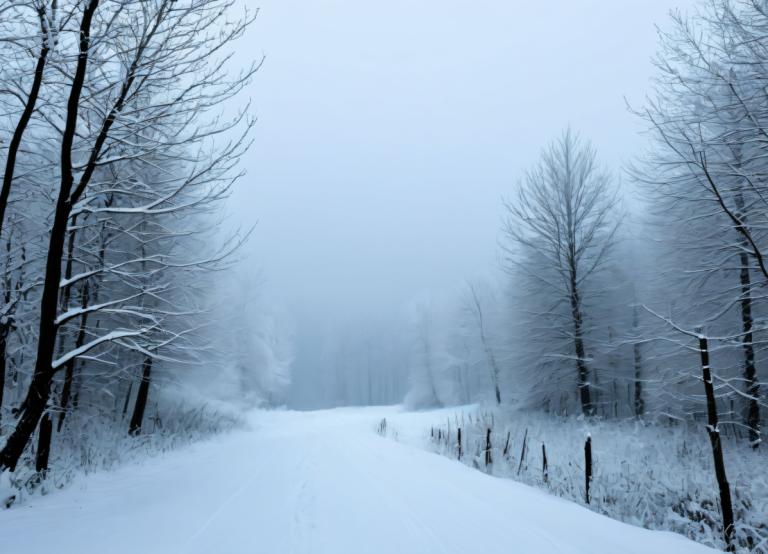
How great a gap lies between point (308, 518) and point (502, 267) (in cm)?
1437

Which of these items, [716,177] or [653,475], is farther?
[716,177]

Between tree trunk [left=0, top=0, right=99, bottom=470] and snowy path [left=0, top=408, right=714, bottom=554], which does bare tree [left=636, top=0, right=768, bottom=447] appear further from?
tree trunk [left=0, top=0, right=99, bottom=470]

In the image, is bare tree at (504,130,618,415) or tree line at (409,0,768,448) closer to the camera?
tree line at (409,0,768,448)

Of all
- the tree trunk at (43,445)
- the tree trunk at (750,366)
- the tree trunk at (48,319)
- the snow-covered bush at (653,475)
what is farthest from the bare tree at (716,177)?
the tree trunk at (43,445)

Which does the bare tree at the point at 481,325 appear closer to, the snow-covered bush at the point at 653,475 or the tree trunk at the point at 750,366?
the snow-covered bush at the point at 653,475

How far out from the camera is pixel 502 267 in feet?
57.9

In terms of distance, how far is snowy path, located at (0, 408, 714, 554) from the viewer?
13.4 ft

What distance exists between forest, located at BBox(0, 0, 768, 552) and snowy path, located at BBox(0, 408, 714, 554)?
467mm

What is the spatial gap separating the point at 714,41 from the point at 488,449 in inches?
374

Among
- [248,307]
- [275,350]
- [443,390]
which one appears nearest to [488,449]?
[248,307]

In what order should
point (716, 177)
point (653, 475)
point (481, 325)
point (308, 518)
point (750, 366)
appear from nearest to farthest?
point (308, 518) → point (653, 475) → point (716, 177) → point (750, 366) → point (481, 325)

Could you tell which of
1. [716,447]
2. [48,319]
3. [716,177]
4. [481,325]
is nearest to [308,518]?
[48,319]

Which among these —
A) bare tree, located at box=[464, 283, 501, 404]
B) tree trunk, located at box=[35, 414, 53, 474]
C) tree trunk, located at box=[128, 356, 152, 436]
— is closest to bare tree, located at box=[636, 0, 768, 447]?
tree trunk, located at box=[35, 414, 53, 474]

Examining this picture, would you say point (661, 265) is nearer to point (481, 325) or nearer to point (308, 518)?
point (308, 518)
